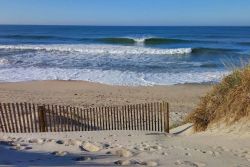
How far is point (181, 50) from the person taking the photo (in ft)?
145

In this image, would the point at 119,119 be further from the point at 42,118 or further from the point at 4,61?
the point at 4,61

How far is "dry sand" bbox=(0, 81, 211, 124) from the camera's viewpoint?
17.6 m

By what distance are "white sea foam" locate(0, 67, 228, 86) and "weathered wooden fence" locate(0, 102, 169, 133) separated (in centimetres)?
1037

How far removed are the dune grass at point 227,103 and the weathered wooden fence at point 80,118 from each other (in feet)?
6.38

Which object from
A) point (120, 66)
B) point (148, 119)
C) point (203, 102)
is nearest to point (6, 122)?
point (148, 119)

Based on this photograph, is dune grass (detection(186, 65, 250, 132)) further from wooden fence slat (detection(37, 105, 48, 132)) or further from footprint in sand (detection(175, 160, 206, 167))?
wooden fence slat (detection(37, 105, 48, 132))

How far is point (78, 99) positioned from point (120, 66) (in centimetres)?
1211

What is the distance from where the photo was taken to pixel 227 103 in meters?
8.78

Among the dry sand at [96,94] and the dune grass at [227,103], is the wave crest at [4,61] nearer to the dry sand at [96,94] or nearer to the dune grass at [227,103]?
the dry sand at [96,94]

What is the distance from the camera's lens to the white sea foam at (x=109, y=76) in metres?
23.1

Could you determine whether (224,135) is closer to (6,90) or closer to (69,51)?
(6,90)

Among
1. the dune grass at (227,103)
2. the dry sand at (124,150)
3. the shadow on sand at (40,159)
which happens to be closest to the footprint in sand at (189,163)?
the dry sand at (124,150)

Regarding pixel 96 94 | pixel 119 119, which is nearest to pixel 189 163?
pixel 119 119

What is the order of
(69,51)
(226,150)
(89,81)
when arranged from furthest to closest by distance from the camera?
1. (69,51)
2. (89,81)
3. (226,150)
